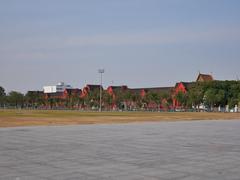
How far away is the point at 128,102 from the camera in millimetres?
125375

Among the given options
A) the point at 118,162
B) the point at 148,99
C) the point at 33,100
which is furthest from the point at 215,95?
the point at 118,162

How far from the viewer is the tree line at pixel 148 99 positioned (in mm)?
95312

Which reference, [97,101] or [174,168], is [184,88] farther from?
[174,168]

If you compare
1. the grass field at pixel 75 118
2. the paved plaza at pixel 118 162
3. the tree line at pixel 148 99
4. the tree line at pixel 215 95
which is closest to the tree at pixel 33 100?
the tree line at pixel 148 99

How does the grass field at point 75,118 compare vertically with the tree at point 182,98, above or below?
below

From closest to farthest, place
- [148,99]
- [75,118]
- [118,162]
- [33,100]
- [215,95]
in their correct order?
1. [118,162]
2. [75,118]
3. [215,95]
4. [148,99]
5. [33,100]

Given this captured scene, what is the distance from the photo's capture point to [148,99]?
386 ft

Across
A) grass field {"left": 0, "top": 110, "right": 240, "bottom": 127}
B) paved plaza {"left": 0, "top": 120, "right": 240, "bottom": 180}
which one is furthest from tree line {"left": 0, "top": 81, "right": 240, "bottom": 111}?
paved plaza {"left": 0, "top": 120, "right": 240, "bottom": 180}

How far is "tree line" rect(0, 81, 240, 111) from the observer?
313 ft

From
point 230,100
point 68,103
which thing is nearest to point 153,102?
point 230,100

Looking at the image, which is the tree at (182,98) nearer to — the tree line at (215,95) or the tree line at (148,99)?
the tree line at (148,99)

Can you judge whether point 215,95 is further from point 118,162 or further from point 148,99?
point 118,162

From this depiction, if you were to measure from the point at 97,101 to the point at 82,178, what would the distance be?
12247 centimetres

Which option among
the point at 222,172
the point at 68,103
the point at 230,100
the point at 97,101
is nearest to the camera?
the point at 222,172
